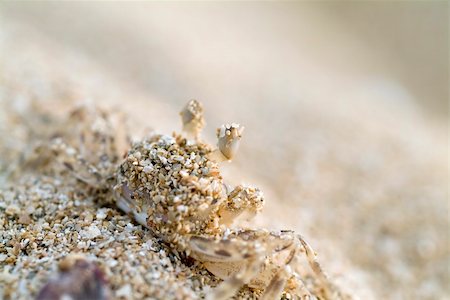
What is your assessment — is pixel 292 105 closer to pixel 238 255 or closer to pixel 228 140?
pixel 228 140

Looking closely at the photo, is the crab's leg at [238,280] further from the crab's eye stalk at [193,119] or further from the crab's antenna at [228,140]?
the crab's eye stalk at [193,119]

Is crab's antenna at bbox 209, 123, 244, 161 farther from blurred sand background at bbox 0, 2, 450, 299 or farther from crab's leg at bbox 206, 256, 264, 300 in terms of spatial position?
blurred sand background at bbox 0, 2, 450, 299

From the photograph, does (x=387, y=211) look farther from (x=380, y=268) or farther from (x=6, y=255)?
(x=6, y=255)

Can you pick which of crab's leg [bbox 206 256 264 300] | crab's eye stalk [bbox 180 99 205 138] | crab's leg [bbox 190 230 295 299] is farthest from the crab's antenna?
crab's leg [bbox 206 256 264 300]

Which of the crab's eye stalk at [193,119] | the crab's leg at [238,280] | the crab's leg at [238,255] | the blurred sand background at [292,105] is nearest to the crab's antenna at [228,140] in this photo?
the crab's eye stalk at [193,119]

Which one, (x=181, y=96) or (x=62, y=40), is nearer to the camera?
(x=181, y=96)

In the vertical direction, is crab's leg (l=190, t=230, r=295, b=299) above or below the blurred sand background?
below

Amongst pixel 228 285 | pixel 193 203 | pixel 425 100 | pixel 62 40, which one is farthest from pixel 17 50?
pixel 425 100
